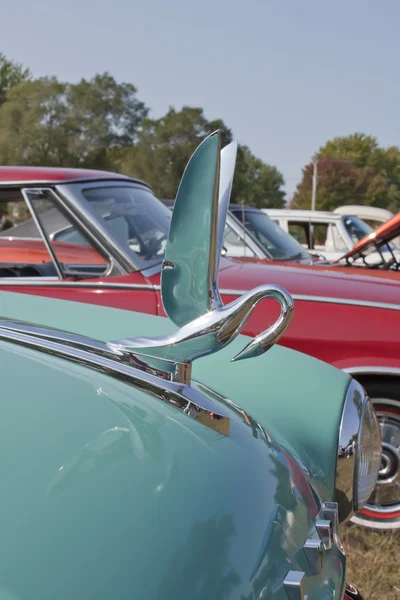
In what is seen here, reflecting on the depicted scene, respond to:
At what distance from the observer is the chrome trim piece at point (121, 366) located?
1.18m

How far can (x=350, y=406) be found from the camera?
5.45ft

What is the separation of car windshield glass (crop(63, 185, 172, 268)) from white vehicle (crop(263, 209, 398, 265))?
623 cm

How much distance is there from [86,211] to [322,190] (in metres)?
49.1

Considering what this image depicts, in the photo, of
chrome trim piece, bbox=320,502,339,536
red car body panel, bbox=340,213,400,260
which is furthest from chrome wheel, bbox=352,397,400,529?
red car body panel, bbox=340,213,400,260

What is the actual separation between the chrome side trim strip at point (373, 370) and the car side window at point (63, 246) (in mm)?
1255

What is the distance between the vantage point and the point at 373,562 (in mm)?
2502

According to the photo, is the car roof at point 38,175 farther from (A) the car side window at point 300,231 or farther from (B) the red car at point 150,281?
(A) the car side window at point 300,231

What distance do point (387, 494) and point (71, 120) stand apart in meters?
38.2

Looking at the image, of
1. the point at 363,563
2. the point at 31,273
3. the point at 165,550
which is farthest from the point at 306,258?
the point at 165,550

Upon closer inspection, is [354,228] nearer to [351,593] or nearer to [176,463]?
[351,593]

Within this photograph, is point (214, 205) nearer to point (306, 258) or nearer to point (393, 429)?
point (393, 429)

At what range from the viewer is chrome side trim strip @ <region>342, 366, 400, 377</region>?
285 centimetres

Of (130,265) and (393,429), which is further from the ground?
(130,265)

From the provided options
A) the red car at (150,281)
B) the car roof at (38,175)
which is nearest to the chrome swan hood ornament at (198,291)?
the red car at (150,281)
